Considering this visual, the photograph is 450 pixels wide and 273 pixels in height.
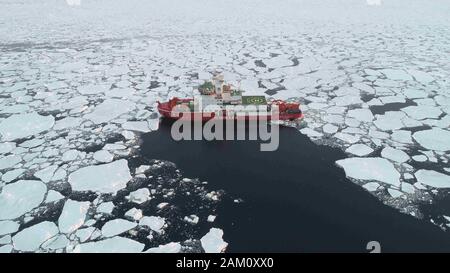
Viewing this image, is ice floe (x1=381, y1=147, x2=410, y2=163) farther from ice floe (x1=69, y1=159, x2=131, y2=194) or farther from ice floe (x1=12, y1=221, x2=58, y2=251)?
ice floe (x1=12, y1=221, x2=58, y2=251)

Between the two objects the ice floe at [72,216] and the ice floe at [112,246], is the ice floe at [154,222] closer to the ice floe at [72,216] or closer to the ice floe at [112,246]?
the ice floe at [112,246]

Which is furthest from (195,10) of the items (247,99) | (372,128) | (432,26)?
(372,128)

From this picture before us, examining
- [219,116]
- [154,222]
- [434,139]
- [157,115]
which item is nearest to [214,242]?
[154,222]

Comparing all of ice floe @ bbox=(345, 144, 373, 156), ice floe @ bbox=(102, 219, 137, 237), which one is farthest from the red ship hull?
ice floe @ bbox=(102, 219, 137, 237)

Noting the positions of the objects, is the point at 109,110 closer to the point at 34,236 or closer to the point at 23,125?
the point at 23,125

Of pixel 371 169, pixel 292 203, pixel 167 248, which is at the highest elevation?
pixel 371 169
